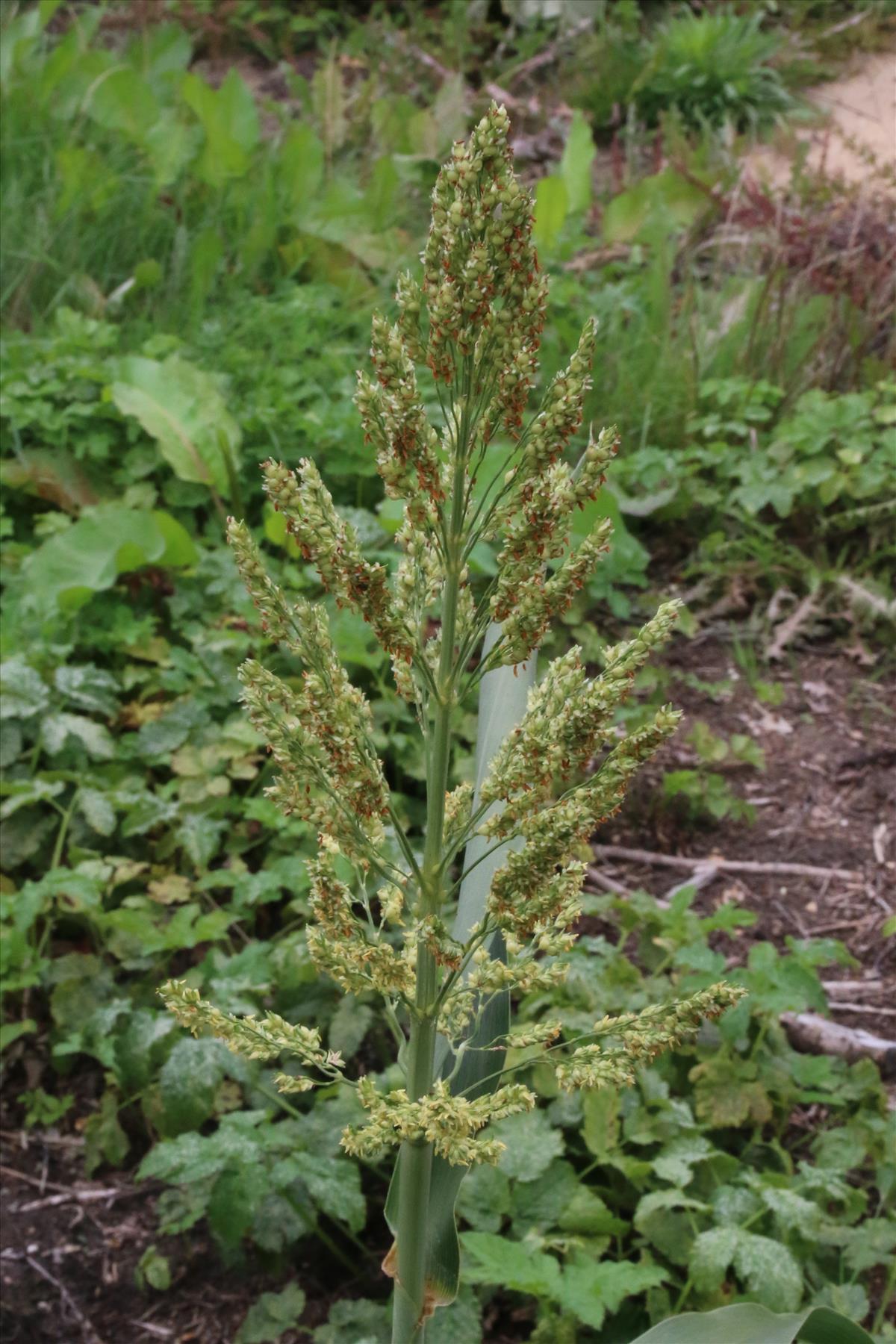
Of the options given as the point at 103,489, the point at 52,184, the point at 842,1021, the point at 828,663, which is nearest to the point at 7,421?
the point at 103,489

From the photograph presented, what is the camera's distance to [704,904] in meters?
2.76

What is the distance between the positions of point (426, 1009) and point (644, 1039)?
0.17 meters

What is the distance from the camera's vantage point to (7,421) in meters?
3.45

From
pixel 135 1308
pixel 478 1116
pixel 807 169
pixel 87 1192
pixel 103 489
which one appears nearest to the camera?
pixel 478 1116

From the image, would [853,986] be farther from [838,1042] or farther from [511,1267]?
[511,1267]

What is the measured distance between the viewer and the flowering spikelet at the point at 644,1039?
1029 millimetres

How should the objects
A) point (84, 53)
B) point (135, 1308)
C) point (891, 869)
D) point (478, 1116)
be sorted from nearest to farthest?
1. point (478, 1116)
2. point (135, 1308)
3. point (891, 869)
4. point (84, 53)

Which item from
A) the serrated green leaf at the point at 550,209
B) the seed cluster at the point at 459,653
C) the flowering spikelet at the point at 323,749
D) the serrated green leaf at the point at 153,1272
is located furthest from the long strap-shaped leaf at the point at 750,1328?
the serrated green leaf at the point at 550,209

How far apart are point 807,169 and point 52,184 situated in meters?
3.01

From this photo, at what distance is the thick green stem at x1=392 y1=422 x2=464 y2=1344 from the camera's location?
102 cm

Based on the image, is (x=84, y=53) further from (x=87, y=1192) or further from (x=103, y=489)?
(x=87, y=1192)

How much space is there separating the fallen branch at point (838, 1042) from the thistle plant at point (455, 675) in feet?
4.50

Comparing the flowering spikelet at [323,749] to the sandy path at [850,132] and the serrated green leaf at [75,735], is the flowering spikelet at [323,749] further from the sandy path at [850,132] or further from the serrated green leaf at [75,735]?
the sandy path at [850,132]

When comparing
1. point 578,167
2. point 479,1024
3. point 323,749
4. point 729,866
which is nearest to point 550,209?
point 578,167
